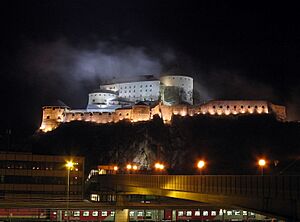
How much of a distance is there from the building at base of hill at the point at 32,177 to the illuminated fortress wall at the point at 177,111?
159 feet

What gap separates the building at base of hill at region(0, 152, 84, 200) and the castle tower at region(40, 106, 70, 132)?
186 ft

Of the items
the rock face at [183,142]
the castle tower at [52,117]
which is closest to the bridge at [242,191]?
the rock face at [183,142]

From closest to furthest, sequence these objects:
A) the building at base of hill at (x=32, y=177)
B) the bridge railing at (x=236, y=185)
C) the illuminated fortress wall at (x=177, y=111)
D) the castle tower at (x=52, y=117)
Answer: the bridge railing at (x=236, y=185), the building at base of hill at (x=32, y=177), the illuminated fortress wall at (x=177, y=111), the castle tower at (x=52, y=117)

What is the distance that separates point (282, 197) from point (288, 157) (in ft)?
276

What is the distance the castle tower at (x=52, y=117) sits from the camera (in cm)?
13150

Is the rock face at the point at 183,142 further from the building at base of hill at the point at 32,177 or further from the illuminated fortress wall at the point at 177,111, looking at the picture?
the building at base of hill at the point at 32,177

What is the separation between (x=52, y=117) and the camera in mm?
132875

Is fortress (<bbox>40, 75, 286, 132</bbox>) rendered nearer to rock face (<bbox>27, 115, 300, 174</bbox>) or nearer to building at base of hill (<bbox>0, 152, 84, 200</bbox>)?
rock face (<bbox>27, 115, 300, 174</bbox>)

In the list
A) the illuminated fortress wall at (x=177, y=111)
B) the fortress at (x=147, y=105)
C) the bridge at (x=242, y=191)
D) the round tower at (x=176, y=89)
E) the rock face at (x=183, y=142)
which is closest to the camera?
the bridge at (x=242, y=191)

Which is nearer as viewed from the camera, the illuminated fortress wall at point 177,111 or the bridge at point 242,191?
the bridge at point 242,191

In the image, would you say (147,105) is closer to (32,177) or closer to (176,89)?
(176,89)

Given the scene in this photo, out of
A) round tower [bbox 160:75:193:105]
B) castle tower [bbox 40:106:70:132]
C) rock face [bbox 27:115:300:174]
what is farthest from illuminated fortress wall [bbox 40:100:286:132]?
round tower [bbox 160:75:193:105]

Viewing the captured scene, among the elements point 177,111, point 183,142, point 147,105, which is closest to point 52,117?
point 147,105

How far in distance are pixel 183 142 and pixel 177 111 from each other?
16386 millimetres
